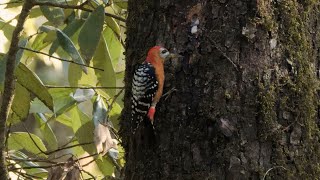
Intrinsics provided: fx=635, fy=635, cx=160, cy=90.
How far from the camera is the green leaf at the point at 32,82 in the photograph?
8.09ft

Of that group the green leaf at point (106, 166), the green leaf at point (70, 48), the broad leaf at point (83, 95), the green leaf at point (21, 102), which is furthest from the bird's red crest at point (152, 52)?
the green leaf at point (106, 166)

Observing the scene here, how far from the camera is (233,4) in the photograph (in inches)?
84.0

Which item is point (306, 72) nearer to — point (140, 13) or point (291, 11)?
point (291, 11)

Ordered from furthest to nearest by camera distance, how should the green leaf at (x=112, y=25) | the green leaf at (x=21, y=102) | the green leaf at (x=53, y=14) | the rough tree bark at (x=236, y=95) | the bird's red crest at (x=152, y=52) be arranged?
the green leaf at (x=112, y=25) < the green leaf at (x=53, y=14) < the green leaf at (x=21, y=102) < the bird's red crest at (x=152, y=52) < the rough tree bark at (x=236, y=95)

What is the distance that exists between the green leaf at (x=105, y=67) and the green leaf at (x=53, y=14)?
0.72 feet

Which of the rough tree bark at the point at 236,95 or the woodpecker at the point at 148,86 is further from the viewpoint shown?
the woodpecker at the point at 148,86

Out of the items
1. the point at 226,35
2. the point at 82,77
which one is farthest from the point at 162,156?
the point at 82,77

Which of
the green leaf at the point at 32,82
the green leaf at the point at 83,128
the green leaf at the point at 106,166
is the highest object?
the green leaf at the point at 32,82

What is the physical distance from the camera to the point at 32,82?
2.48 metres

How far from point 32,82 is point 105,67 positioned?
399 millimetres

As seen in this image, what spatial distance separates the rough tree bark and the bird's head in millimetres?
45

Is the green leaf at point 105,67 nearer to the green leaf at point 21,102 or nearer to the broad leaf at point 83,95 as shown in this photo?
the broad leaf at point 83,95

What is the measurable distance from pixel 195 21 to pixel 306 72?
420mm

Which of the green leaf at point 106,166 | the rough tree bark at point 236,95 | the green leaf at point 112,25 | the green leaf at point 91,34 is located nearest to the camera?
the rough tree bark at point 236,95
